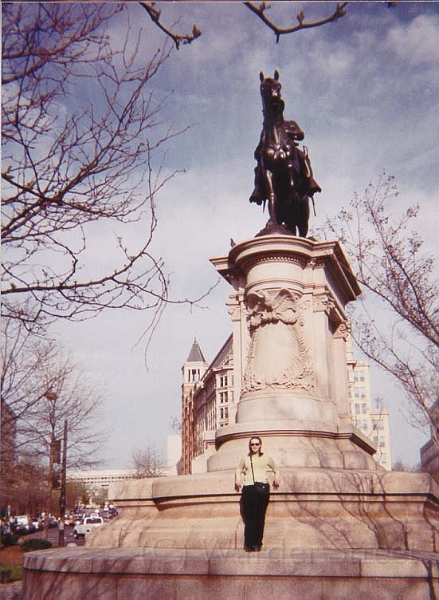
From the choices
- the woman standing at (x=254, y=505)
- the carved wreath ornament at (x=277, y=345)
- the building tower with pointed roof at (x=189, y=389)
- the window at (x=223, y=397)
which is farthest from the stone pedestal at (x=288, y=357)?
the building tower with pointed roof at (x=189, y=389)

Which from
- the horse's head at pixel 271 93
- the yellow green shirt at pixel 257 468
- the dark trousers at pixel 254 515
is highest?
the horse's head at pixel 271 93

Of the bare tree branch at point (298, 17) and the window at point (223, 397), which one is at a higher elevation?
the window at point (223, 397)

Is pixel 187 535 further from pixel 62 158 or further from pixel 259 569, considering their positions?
pixel 62 158

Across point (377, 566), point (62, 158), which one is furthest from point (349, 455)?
point (62, 158)

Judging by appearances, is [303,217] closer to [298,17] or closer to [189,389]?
[298,17]

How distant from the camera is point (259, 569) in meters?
7.38

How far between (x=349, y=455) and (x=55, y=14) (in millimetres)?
8722

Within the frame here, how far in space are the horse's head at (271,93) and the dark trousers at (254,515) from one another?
28.8 ft

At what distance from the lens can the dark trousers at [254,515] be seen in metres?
8.50

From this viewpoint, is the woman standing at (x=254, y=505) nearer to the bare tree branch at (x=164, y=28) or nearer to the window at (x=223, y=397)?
the bare tree branch at (x=164, y=28)

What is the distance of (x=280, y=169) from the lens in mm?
14477

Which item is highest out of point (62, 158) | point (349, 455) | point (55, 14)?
point (55, 14)

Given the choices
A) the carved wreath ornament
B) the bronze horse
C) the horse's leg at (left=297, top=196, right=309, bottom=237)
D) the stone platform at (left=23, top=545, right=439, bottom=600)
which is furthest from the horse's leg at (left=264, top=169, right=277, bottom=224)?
the stone platform at (left=23, top=545, right=439, bottom=600)

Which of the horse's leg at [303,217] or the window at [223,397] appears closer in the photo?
the horse's leg at [303,217]
